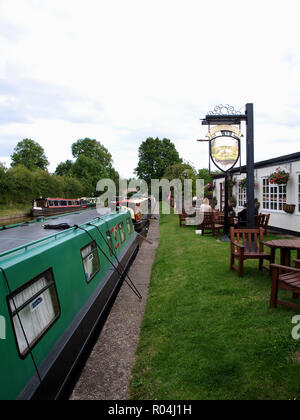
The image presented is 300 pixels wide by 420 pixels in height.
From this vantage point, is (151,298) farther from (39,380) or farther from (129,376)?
(39,380)

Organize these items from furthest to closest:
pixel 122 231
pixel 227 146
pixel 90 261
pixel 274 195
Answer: pixel 274 195
pixel 227 146
pixel 122 231
pixel 90 261

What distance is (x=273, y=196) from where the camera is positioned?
11922 mm

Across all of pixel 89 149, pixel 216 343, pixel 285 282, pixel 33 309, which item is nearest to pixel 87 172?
pixel 89 149

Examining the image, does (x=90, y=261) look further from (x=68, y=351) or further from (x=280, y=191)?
(x=280, y=191)

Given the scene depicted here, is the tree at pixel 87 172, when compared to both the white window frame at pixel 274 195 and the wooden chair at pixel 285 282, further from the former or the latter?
the wooden chair at pixel 285 282

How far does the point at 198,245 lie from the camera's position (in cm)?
901

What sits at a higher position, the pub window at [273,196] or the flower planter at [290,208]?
the pub window at [273,196]

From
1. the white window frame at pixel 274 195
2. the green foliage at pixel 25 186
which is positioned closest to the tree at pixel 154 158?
the green foliage at pixel 25 186

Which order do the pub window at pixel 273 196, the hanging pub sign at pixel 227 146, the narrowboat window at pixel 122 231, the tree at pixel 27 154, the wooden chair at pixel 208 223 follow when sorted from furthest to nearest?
1. the tree at pixel 27 154
2. the pub window at pixel 273 196
3. the wooden chair at pixel 208 223
4. the hanging pub sign at pixel 227 146
5. the narrowboat window at pixel 122 231

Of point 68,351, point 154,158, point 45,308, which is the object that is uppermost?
point 154,158

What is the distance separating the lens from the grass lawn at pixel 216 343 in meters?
2.59

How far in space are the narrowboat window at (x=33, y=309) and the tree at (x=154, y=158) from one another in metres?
44.1

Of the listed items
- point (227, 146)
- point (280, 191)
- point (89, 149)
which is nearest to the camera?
point (227, 146)

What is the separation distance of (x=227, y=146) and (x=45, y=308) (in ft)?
21.9
